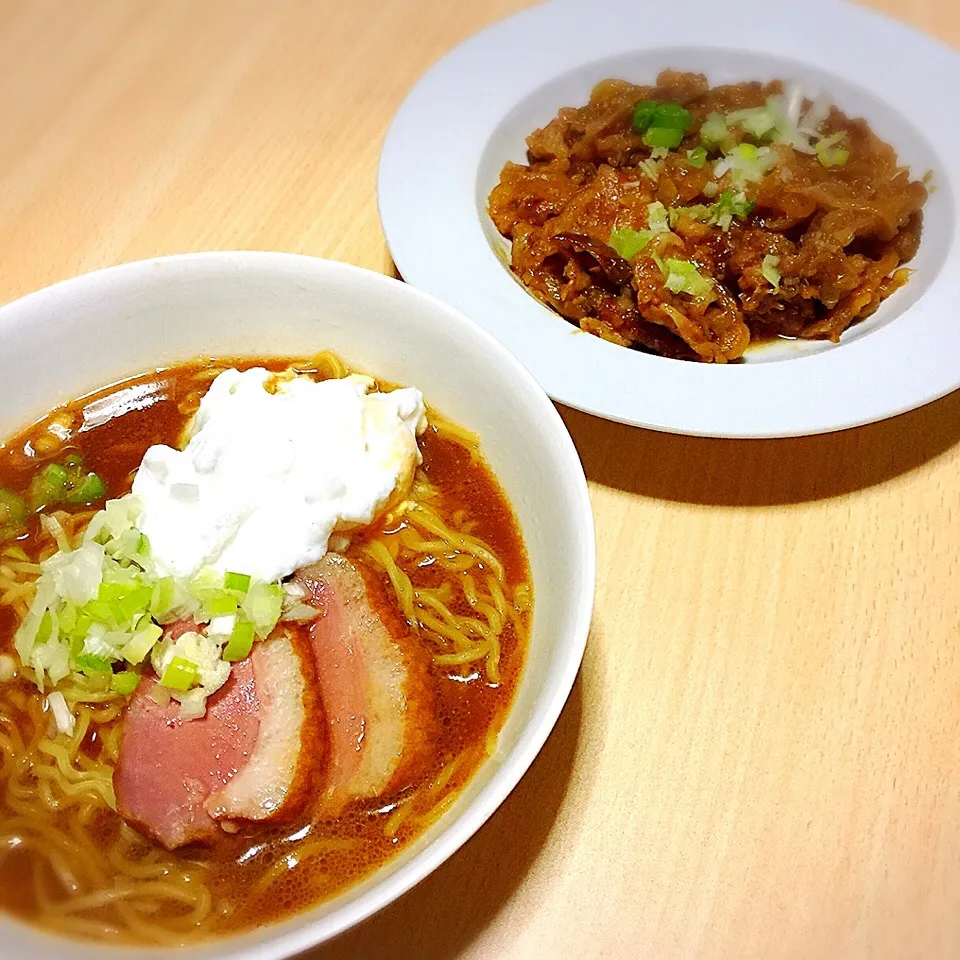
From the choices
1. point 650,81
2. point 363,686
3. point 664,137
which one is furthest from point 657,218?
point 363,686

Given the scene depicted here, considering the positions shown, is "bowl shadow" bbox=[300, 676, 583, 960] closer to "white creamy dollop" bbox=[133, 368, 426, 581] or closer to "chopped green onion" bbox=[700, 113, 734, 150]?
"white creamy dollop" bbox=[133, 368, 426, 581]

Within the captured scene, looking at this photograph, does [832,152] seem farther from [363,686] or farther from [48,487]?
[48,487]

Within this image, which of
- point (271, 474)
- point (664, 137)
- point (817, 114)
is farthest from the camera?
point (817, 114)

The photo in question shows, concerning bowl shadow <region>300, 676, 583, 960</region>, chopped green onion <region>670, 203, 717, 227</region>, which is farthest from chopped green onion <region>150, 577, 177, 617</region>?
chopped green onion <region>670, 203, 717, 227</region>

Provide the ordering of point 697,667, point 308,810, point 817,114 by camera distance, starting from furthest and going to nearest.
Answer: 1. point 817,114
2. point 697,667
3. point 308,810

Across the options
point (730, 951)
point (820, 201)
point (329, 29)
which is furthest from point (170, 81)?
point (730, 951)

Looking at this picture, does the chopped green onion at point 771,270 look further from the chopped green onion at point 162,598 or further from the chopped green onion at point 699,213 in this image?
the chopped green onion at point 162,598
